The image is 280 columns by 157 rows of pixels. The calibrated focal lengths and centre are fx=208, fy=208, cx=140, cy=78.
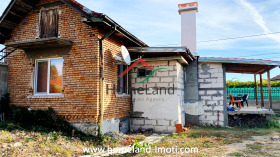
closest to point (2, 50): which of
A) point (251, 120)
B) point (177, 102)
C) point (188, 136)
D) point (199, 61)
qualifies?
point (177, 102)

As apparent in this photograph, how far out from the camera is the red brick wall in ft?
21.7

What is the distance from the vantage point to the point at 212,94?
385 inches

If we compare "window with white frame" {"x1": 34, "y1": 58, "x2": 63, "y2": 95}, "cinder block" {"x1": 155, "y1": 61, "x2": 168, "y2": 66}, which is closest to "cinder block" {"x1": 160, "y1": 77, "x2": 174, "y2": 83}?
"cinder block" {"x1": 155, "y1": 61, "x2": 168, "y2": 66}

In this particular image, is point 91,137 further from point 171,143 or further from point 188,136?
point 188,136

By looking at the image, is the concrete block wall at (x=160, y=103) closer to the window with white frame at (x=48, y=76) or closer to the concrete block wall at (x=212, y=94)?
the concrete block wall at (x=212, y=94)

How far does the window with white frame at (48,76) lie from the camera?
7203mm

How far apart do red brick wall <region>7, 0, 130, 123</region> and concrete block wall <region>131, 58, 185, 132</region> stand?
1136 mm

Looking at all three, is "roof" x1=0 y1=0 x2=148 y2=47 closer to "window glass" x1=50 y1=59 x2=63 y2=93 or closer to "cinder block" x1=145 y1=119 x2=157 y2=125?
"window glass" x1=50 y1=59 x2=63 y2=93

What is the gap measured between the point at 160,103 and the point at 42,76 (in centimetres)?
456

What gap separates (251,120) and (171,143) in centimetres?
561

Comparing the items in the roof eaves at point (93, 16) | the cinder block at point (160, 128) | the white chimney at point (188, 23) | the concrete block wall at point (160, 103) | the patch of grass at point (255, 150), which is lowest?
the patch of grass at point (255, 150)

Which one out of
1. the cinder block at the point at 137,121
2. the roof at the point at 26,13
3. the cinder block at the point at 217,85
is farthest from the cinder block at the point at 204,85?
the roof at the point at 26,13

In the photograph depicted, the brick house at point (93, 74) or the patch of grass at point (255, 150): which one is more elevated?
the brick house at point (93, 74)

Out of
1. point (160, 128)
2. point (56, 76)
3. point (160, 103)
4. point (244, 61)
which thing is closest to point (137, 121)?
point (160, 128)
